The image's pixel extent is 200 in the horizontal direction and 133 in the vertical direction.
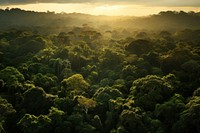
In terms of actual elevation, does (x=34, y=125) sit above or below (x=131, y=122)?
below

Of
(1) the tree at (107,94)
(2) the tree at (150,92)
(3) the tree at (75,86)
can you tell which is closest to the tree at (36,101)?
(3) the tree at (75,86)

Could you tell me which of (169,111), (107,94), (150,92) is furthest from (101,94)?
(169,111)

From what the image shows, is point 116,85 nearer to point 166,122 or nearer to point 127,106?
point 127,106

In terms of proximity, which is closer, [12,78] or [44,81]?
[12,78]

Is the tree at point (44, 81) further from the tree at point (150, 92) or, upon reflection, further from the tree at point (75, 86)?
the tree at point (150, 92)

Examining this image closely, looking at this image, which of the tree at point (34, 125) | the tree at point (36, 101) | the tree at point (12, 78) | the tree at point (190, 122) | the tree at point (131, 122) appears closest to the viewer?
the tree at point (190, 122)

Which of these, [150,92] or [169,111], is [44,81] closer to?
[150,92]

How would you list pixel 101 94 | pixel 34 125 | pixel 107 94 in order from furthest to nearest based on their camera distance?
pixel 101 94 < pixel 107 94 < pixel 34 125

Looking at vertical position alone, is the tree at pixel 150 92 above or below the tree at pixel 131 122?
above

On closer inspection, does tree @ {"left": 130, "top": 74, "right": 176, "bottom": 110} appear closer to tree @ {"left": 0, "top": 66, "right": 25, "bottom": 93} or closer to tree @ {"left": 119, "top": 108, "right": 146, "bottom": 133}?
tree @ {"left": 119, "top": 108, "right": 146, "bottom": 133}

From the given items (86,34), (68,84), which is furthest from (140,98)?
(86,34)

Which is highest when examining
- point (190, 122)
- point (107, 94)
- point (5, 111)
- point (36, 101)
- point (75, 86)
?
point (107, 94)
